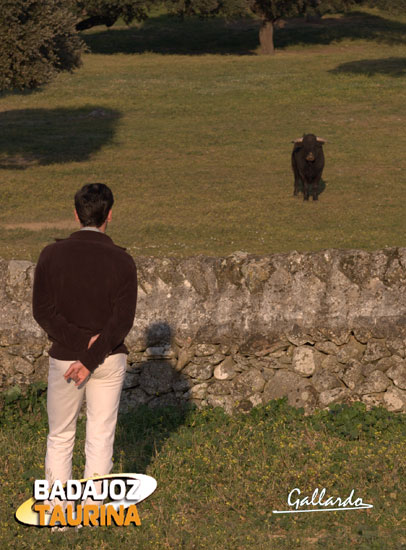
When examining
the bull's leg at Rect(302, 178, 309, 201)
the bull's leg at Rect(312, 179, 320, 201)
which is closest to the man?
the bull's leg at Rect(302, 178, 309, 201)

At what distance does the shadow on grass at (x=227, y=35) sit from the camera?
210 ft

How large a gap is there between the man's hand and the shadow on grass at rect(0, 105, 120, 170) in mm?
26766

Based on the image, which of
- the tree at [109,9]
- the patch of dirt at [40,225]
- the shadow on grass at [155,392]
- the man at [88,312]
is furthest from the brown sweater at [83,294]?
the tree at [109,9]

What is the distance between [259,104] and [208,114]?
336 centimetres

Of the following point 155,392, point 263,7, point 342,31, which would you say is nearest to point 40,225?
point 155,392

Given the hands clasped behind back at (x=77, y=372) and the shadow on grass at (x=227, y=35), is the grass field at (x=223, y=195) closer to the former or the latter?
the shadow on grass at (x=227, y=35)

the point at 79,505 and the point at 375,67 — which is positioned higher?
the point at 375,67

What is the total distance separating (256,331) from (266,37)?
177 ft

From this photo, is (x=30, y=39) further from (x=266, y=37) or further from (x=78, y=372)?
(x=266, y=37)

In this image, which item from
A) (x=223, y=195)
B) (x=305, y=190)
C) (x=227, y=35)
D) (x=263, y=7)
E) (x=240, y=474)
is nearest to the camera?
(x=240, y=474)

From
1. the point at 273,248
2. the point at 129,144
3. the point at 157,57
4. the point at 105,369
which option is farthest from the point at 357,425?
the point at 157,57

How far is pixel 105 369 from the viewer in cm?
653

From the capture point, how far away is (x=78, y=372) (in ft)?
20.9

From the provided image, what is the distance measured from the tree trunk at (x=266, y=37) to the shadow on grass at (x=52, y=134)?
67.2ft
